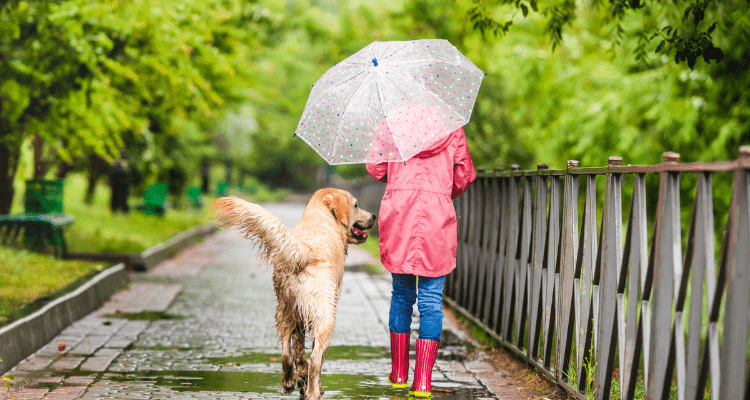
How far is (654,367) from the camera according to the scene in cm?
330

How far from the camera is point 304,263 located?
442cm

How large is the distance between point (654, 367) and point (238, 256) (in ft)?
38.4

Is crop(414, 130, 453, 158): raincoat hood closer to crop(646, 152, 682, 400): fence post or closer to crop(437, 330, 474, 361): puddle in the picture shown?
crop(646, 152, 682, 400): fence post

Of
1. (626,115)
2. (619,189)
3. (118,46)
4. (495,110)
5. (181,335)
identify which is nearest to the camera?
(619,189)

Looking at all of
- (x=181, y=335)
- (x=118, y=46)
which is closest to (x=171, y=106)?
(x=118, y=46)

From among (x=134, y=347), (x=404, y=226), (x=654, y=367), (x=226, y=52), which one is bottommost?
(x=134, y=347)

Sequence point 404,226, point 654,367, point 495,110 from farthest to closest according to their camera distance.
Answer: point 495,110 < point 404,226 < point 654,367

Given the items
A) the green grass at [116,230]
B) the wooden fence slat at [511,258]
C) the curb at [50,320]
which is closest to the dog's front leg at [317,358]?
the wooden fence slat at [511,258]

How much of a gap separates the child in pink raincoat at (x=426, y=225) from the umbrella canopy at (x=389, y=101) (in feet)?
0.52

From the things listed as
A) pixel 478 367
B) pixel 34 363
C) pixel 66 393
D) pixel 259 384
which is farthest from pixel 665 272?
pixel 34 363

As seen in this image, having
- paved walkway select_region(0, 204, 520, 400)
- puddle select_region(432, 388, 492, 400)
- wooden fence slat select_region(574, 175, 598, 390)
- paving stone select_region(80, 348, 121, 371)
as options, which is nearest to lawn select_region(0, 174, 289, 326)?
paved walkway select_region(0, 204, 520, 400)

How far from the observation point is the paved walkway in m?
4.80

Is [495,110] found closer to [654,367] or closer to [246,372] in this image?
[246,372]

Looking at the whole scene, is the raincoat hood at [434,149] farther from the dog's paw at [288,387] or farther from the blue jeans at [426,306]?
the dog's paw at [288,387]
